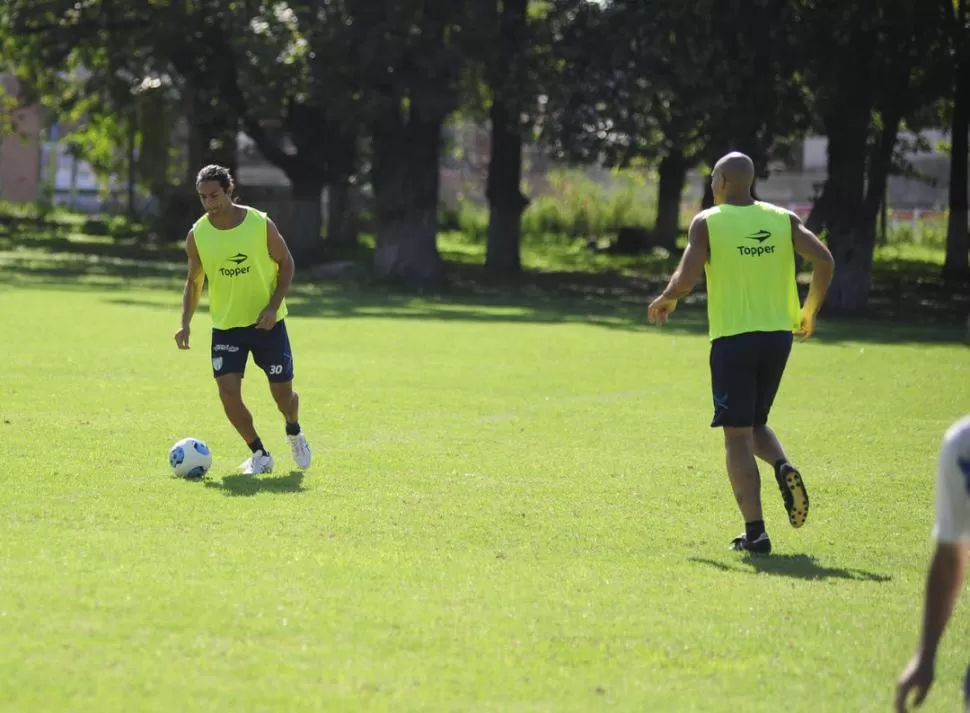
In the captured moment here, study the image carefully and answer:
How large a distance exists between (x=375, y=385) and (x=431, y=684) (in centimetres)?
1194

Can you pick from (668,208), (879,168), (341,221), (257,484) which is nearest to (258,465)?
(257,484)

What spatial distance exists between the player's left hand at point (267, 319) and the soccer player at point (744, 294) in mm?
3025

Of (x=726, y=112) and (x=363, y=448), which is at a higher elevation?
(x=726, y=112)

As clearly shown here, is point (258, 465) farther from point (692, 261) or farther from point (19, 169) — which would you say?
point (19, 169)

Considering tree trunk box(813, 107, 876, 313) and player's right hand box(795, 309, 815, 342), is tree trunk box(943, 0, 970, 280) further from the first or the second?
player's right hand box(795, 309, 815, 342)

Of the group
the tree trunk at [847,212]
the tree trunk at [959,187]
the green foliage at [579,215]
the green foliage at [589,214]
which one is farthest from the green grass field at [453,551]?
the green foliage at [589,214]

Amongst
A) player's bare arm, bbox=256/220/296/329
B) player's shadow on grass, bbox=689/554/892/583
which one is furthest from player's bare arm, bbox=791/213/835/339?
player's bare arm, bbox=256/220/296/329

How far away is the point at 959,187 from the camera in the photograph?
40344 millimetres

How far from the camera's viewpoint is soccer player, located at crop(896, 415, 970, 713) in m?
4.02

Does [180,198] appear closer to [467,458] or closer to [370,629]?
[467,458]

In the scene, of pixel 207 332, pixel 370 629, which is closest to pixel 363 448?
pixel 370 629

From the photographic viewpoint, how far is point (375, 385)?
18.0m

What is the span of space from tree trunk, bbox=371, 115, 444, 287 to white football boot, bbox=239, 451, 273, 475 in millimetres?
26657

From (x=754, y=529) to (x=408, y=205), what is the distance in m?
30.1
